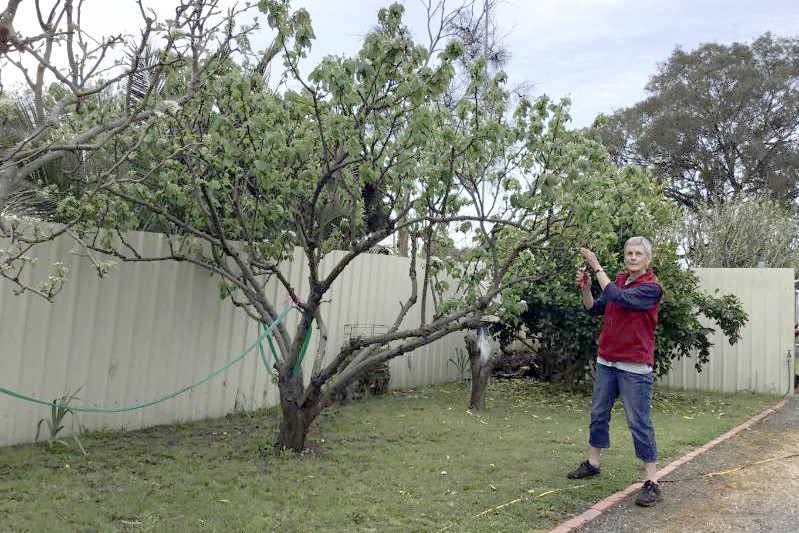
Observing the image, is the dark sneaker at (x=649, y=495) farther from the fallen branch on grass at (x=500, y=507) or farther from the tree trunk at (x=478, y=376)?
the tree trunk at (x=478, y=376)

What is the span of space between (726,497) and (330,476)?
2.58 m

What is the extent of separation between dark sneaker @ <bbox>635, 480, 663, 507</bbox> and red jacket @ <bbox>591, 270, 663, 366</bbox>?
0.75 metres

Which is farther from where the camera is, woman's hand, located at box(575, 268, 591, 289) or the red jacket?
woman's hand, located at box(575, 268, 591, 289)

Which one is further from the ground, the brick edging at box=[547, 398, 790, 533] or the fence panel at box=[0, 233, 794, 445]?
the fence panel at box=[0, 233, 794, 445]

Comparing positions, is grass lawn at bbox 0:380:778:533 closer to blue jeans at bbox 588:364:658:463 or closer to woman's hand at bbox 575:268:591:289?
blue jeans at bbox 588:364:658:463

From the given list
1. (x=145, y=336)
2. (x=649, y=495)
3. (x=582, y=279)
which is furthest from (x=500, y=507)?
(x=145, y=336)

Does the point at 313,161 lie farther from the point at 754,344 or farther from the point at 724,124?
the point at 724,124

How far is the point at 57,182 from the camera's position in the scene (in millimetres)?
5293

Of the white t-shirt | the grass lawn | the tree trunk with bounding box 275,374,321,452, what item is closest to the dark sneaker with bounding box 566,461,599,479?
the grass lawn

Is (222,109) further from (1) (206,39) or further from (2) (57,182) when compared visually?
(2) (57,182)

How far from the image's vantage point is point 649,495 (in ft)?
13.9

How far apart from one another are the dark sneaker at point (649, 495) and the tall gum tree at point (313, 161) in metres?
1.62

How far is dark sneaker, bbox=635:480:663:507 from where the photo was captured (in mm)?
4215

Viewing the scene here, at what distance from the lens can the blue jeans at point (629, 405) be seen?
14.2 ft
